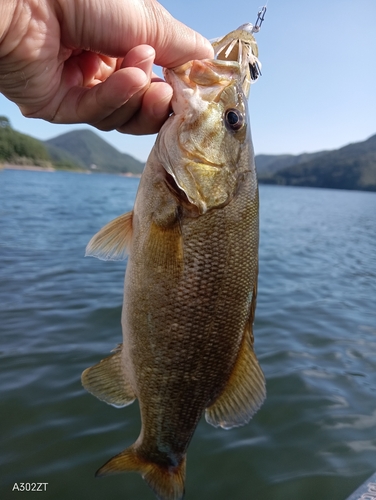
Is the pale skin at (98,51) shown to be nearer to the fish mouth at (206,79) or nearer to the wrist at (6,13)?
the wrist at (6,13)

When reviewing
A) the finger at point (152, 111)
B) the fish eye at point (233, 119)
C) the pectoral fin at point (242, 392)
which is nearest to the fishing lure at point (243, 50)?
the fish eye at point (233, 119)

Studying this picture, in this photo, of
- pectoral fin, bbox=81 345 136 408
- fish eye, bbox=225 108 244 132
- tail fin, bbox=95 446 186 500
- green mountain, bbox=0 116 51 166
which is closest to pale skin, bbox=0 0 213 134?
fish eye, bbox=225 108 244 132

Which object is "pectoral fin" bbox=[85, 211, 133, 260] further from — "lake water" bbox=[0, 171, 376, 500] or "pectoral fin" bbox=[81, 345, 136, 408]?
"lake water" bbox=[0, 171, 376, 500]

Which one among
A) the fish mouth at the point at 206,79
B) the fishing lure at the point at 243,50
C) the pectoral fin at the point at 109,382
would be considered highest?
the fishing lure at the point at 243,50

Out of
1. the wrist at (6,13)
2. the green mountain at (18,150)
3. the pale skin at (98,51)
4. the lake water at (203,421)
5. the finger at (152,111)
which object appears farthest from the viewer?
the green mountain at (18,150)

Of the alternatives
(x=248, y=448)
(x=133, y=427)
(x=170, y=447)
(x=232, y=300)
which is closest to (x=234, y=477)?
(x=248, y=448)

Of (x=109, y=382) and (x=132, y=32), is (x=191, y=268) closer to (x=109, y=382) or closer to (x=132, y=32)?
(x=109, y=382)

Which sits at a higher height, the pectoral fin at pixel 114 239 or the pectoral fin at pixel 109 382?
the pectoral fin at pixel 114 239
